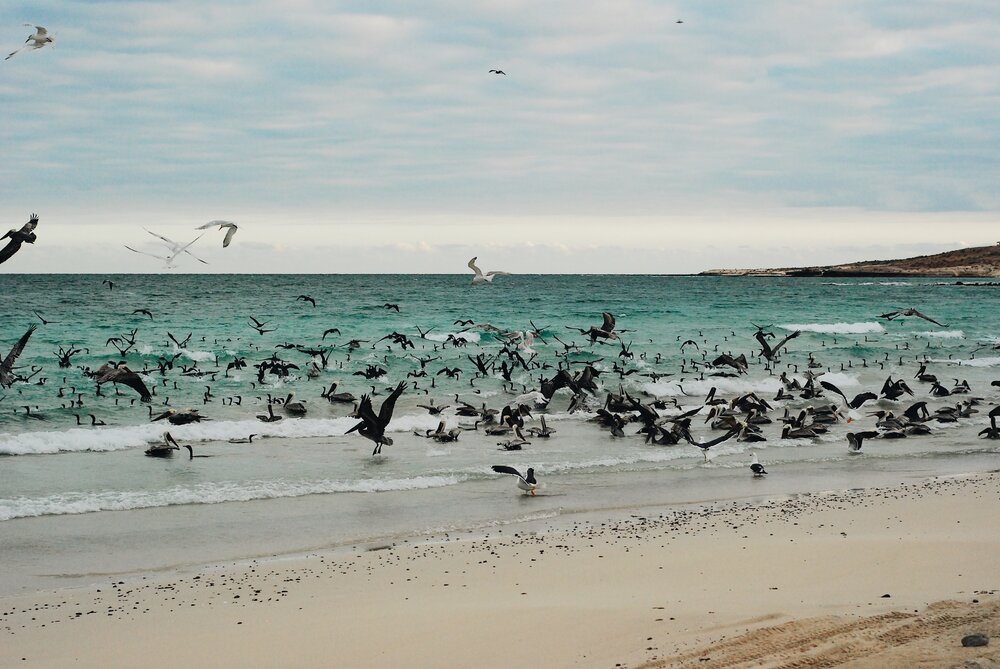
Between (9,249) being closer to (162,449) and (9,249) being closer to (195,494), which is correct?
(195,494)

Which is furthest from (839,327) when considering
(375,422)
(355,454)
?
(375,422)

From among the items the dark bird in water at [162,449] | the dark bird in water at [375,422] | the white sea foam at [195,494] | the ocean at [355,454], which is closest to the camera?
the ocean at [355,454]

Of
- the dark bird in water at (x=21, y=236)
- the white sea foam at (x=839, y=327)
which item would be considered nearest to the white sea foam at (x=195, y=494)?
the dark bird in water at (x=21, y=236)

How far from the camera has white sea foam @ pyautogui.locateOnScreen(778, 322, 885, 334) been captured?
44.6 m

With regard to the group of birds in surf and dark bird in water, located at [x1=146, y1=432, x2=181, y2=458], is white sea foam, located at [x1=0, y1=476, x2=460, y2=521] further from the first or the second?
dark bird in water, located at [x1=146, y1=432, x2=181, y2=458]

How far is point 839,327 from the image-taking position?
4744 centimetres

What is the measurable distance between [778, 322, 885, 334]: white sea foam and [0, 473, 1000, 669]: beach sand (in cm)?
3587

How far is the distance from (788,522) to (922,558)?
1.77 meters

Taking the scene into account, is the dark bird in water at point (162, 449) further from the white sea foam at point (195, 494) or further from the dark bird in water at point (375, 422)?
the dark bird in water at point (375, 422)

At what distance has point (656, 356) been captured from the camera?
100 ft

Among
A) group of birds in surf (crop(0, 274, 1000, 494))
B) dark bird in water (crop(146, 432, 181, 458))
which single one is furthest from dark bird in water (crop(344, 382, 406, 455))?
dark bird in water (crop(146, 432, 181, 458))

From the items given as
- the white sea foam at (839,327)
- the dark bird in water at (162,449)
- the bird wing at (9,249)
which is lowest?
the dark bird in water at (162,449)

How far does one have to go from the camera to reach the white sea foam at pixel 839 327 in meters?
44.6

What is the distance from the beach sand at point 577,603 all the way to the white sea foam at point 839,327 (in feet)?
118
